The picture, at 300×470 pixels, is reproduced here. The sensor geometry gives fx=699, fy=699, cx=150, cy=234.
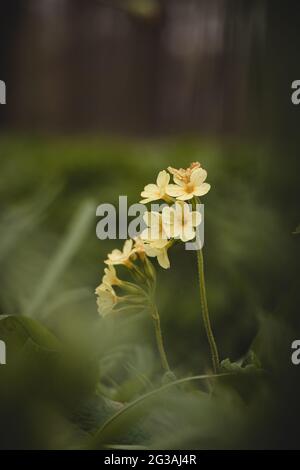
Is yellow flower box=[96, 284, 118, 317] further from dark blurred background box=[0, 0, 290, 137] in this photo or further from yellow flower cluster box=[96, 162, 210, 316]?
dark blurred background box=[0, 0, 290, 137]

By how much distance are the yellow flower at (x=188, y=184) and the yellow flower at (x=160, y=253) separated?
0.03 meters

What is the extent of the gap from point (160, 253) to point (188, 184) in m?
0.04

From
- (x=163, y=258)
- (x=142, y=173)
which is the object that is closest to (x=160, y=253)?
(x=163, y=258)

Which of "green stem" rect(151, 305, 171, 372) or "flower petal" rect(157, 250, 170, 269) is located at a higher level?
"flower petal" rect(157, 250, 170, 269)

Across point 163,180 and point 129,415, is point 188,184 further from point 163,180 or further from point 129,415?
point 129,415

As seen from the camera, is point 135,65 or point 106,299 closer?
point 106,299

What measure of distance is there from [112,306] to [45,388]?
0.06 m

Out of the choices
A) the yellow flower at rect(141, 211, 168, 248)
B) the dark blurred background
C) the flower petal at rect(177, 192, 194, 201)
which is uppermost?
the dark blurred background

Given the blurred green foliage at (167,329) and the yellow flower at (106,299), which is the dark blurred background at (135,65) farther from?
the yellow flower at (106,299)

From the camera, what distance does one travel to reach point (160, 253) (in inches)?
14.6

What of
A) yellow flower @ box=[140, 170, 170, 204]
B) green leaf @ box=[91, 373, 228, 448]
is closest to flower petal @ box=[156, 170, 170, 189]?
yellow flower @ box=[140, 170, 170, 204]

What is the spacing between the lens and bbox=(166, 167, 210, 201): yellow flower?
1.19 ft

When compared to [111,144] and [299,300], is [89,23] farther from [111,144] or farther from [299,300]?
[299,300]

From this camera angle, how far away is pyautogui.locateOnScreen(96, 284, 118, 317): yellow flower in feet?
1.27
